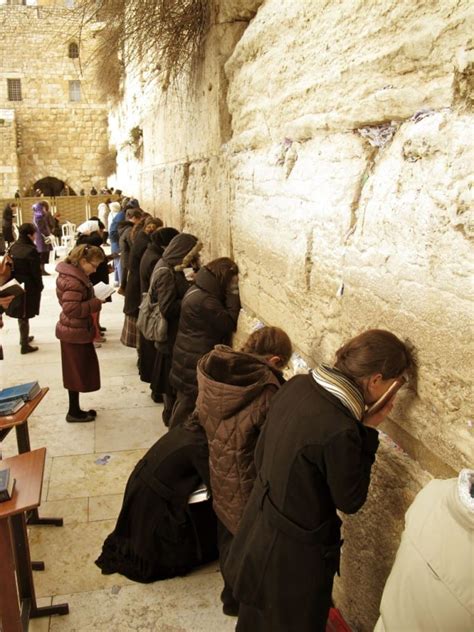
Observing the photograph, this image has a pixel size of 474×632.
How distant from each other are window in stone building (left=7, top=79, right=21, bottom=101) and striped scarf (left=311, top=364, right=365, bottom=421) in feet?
88.0

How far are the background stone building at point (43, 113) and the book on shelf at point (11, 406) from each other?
2203 cm

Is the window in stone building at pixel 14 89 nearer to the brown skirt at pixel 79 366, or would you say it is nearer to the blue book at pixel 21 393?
the brown skirt at pixel 79 366

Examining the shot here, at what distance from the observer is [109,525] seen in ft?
12.0

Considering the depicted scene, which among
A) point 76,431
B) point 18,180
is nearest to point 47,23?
point 18,180

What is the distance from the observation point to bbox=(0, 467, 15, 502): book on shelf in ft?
7.67

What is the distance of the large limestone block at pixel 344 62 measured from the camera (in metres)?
1.77

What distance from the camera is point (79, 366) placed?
4.87 meters

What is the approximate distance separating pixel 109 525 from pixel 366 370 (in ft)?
8.06

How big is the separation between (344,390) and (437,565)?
611 millimetres

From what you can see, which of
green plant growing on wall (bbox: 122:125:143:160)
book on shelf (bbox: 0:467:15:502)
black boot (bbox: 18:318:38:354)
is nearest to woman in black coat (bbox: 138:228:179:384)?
black boot (bbox: 18:318:38:354)

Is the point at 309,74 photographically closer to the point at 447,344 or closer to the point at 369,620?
the point at 447,344

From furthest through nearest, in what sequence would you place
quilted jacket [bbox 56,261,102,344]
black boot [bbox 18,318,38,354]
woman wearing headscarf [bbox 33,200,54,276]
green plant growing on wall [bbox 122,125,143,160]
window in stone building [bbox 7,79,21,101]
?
window in stone building [bbox 7,79,21,101] → woman wearing headscarf [bbox 33,200,54,276] → green plant growing on wall [bbox 122,125,143,160] → black boot [bbox 18,318,38,354] → quilted jacket [bbox 56,261,102,344]

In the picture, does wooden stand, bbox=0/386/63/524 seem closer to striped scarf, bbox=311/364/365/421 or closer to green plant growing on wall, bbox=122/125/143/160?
striped scarf, bbox=311/364/365/421

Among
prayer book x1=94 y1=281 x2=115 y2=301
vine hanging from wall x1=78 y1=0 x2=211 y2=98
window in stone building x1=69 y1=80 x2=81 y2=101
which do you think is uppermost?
window in stone building x1=69 y1=80 x2=81 y2=101
